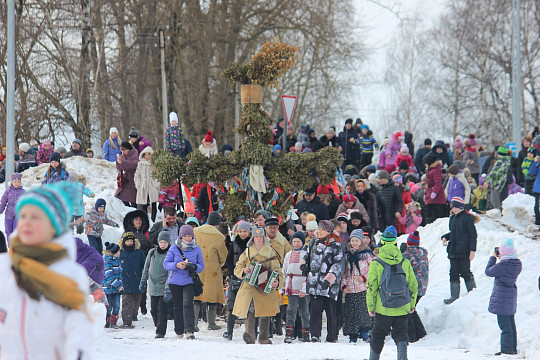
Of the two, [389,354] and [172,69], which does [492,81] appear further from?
[389,354]

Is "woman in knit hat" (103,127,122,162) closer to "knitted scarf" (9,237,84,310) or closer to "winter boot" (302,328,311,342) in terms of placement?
"winter boot" (302,328,311,342)

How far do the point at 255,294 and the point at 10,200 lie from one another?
5830 millimetres

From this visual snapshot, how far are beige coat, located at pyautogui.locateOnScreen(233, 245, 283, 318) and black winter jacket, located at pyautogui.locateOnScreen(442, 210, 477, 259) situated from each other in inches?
130

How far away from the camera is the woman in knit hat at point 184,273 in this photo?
10.3m

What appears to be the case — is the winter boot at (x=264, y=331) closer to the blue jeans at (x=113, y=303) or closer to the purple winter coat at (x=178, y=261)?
the purple winter coat at (x=178, y=261)

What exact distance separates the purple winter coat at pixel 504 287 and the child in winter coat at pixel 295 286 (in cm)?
248

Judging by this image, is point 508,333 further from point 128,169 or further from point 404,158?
point 404,158

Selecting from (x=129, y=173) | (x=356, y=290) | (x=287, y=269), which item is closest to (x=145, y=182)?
(x=129, y=173)

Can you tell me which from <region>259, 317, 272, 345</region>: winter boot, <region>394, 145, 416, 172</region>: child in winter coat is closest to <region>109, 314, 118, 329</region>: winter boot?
<region>259, 317, 272, 345</region>: winter boot

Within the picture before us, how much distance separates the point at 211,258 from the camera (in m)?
11.5

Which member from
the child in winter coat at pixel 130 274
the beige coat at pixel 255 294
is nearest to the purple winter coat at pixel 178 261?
the beige coat at pixel 255 294

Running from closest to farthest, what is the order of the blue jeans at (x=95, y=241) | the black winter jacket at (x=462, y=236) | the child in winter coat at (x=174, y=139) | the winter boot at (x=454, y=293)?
the black winter jacket at (x=462, y=236), the winter boot at (x=454, y=293), the blue jeans at (x=95, y=241), the child in winter coat at (x=174, y=139)

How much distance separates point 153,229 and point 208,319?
80.8 inches

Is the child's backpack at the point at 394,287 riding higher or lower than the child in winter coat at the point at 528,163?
lower
